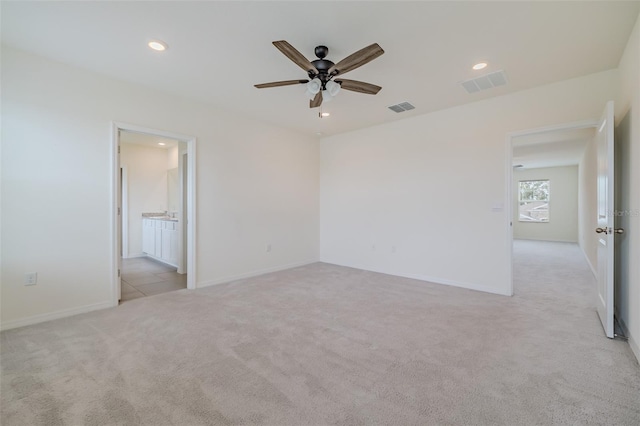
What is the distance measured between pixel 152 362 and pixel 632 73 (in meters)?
4.70

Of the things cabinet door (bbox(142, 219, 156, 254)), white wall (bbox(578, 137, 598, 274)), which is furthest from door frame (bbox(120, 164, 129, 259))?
white wall (bbox(578, 137, 598, 274))

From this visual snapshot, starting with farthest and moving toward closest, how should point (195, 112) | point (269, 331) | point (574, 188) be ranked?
point (574, 188) → point (195, 112) → point (269, 331)

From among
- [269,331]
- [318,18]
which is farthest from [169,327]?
[318,18]

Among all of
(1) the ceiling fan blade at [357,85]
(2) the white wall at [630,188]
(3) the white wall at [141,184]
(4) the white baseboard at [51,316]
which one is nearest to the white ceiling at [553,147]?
(2) the white wall at [630,188]

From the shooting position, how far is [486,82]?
3.35 meters

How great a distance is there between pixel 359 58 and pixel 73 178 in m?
3.29

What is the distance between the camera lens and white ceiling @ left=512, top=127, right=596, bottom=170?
5.27 meters

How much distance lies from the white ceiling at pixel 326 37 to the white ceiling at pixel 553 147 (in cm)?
192

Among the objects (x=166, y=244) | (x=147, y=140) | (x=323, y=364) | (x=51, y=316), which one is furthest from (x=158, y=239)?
(x=323, y=364)

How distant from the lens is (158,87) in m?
3.56

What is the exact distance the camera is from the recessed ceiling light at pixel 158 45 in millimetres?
2559

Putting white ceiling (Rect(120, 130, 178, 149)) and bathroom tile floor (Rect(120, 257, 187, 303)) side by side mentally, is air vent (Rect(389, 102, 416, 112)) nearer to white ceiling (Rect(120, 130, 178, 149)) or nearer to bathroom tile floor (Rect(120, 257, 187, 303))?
bathroom tile floor (Rect(120, 257, 187, 303))

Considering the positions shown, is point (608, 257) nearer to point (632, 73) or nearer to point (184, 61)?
point (632, 73)

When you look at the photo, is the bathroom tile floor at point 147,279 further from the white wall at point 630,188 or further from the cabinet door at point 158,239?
the white wall at point 630,188
